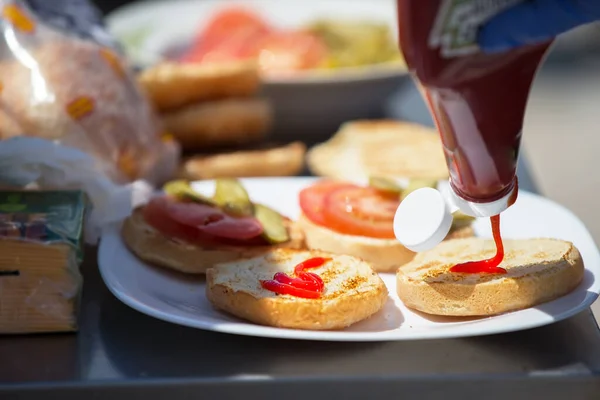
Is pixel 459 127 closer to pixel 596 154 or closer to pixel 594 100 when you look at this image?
pixel 596 154

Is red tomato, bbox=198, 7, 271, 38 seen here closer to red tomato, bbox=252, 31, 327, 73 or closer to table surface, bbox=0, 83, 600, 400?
red tomato, bbox=252, 31, 327, 73

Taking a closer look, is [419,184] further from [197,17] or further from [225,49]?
[197,17]

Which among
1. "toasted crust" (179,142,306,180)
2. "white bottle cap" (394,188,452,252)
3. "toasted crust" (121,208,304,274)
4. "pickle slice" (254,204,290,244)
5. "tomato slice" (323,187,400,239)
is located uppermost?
"white bottle cap" (394,188,452,252)

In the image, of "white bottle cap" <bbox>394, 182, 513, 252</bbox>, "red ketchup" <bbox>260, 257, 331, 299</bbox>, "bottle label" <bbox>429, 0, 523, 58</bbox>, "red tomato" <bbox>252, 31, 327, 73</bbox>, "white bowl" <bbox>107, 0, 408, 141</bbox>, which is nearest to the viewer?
"bottle label" <bbox>429, 0, 523, 58</bbox>

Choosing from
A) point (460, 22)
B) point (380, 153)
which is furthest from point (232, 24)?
point (460, 22)

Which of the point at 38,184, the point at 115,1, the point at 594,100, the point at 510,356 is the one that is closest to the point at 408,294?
the point at 510,356

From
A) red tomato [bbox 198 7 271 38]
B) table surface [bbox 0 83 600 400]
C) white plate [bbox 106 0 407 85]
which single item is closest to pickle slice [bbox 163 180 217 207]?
table surface [bbox 0 83 600 400]
